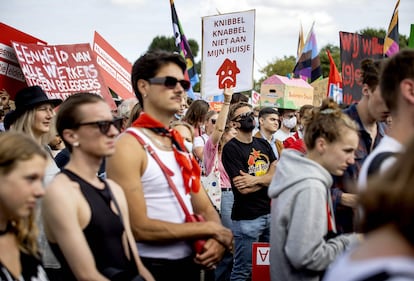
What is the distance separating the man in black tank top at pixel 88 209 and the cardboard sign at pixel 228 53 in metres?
4.73

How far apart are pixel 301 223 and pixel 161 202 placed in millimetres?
801

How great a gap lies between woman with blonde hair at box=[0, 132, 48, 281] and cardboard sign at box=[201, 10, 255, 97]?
5306 mm

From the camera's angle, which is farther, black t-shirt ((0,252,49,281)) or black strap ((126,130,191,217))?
black strap ((126,130,191,217))

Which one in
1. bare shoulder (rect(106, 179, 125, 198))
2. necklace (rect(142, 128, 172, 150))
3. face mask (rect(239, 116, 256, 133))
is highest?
necklace (rect(142, 128, 172, 150))

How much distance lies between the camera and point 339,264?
1441 millimetres

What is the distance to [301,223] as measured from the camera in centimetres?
340

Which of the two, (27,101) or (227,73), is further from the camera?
(227,73)

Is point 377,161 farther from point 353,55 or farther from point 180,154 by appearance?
point 353,55

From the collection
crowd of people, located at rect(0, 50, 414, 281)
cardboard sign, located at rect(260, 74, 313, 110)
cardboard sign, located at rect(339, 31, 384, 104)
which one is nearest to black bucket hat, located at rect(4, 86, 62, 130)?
crowd of people, located at rect(0, 50, 414, 281)

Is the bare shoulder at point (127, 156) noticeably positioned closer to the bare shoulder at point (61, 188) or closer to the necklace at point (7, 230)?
the bare shoulder at point (61, 188)

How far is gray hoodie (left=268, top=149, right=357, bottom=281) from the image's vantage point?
340 cm

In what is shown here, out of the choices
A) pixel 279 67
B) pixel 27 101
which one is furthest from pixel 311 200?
pixel 279 67

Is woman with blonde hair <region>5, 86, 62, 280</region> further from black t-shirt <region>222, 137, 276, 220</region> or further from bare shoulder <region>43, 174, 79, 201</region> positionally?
black t-shirt <region>222, 137, 276, 220</region>

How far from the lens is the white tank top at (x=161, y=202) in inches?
139
